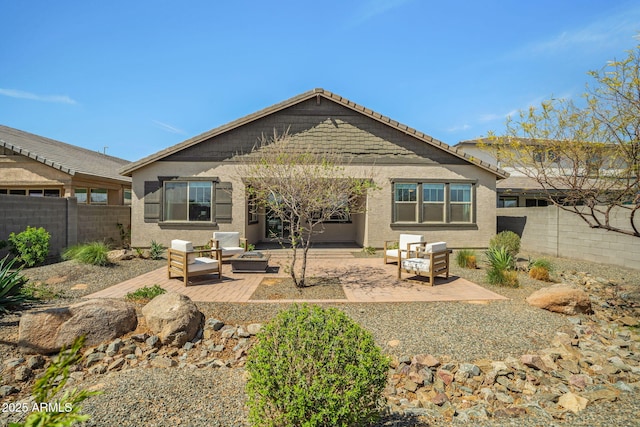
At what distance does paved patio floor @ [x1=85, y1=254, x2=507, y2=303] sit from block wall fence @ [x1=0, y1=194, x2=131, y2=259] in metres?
4.59

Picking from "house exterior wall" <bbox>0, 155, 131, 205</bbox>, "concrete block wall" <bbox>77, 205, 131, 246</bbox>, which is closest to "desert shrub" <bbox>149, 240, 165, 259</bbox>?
"concrete block wall" <bbox>77, 205, 131, 246</bbox>

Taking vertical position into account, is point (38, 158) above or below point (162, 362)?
above

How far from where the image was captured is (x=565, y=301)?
622 cm

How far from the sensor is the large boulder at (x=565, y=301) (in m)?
6.21

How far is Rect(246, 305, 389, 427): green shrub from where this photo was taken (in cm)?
243

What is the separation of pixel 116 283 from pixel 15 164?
1144cm

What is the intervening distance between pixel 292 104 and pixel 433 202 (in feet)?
23.4

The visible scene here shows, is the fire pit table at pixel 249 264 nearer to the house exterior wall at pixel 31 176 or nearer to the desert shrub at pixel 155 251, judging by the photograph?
the desert shrub at pixel 155 251

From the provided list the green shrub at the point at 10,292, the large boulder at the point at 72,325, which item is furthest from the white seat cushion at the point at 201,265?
the green shrub at the point at 10,292

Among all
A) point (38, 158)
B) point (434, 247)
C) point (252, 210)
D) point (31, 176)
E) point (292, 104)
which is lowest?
point (434, 247)

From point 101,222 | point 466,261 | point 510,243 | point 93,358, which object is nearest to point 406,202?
point 466,261

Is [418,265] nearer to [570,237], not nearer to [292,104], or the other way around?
[570,237]

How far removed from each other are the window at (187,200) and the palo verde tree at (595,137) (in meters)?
→ 10.3

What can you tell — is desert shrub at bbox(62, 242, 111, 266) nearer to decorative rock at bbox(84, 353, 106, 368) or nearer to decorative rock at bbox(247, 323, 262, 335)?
decorative rock at bbox(84, 353, 106, 368)
